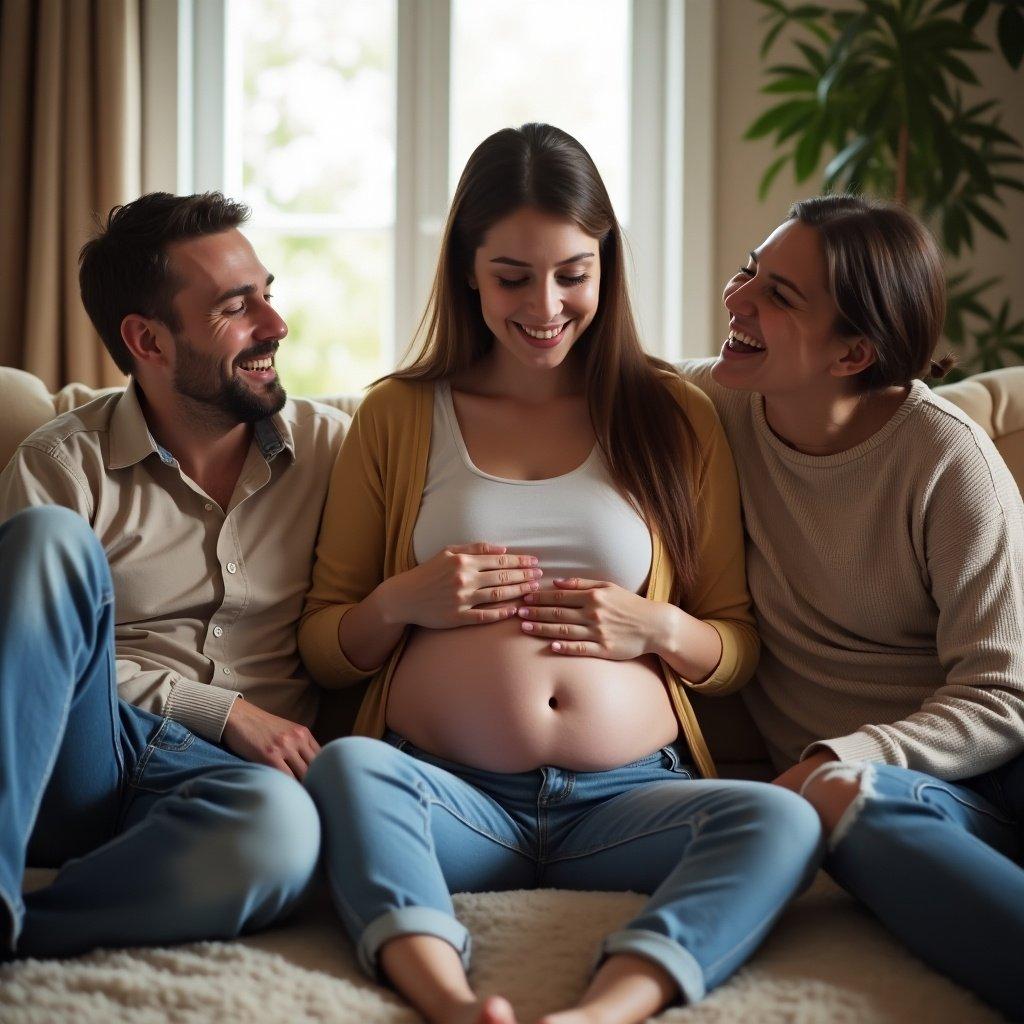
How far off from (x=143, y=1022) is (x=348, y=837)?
28 centimetres

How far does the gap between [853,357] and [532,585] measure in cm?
53

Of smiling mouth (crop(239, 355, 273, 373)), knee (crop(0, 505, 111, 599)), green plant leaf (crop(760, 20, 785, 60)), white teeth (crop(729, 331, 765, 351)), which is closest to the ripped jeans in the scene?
white teeth (crop(729, 331, 765, 351))

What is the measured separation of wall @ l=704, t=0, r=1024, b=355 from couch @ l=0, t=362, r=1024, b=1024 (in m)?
2.16

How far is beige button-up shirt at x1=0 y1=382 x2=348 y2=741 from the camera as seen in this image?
1.60 metres

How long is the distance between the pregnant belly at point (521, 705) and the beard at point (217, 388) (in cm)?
42

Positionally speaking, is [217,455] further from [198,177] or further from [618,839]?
[198,177]

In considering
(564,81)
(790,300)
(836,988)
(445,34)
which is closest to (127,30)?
(445,34)

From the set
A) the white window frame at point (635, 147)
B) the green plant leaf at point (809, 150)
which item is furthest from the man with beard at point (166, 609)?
the green plant leaf at point (809, 150)

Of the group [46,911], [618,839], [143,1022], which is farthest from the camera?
[618,839]

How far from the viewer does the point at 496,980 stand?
117cm

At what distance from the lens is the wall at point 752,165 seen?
3.18 metres

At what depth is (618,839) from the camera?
1389mm

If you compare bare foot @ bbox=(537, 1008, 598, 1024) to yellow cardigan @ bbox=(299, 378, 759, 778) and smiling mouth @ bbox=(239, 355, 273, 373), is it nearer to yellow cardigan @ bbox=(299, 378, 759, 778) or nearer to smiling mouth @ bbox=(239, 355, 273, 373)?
yellow cardigan @ bbox=(299, 378, 759, 778)

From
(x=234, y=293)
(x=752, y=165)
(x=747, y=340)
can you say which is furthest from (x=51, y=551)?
(x=752, y=165)
